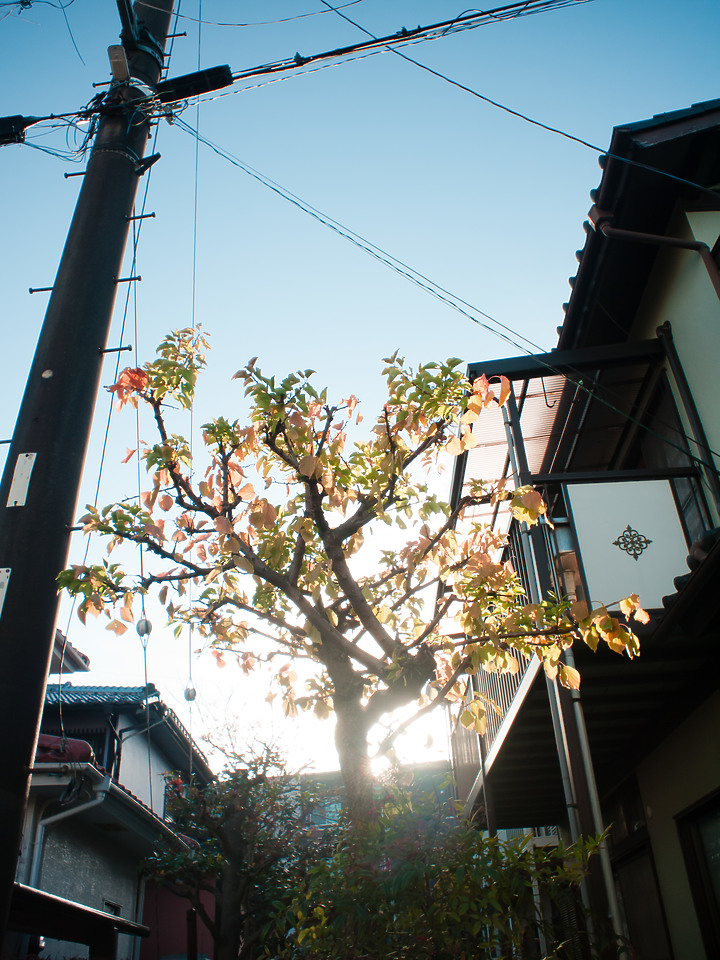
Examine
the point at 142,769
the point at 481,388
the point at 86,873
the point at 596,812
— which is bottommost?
the point at 596,812

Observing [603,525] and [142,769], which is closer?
[603,525]

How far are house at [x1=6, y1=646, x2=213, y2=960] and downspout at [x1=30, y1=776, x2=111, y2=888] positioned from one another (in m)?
0.01

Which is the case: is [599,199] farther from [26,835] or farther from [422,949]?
[26,835]

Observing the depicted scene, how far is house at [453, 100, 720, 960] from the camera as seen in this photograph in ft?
17.8

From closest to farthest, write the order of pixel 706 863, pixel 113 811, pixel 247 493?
pixel 247 493
pixel 706 863
pixel 113 811

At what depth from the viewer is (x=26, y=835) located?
815cm

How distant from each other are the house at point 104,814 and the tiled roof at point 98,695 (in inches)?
0.7

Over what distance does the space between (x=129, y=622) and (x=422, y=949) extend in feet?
7.49

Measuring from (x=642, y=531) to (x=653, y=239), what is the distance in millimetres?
2737

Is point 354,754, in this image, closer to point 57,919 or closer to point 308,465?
point 308,465

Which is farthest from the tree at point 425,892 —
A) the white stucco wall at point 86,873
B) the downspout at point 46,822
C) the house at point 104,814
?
the white stucco wall at point 86,873

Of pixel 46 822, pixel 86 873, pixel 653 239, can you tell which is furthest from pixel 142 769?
pixel 653 239

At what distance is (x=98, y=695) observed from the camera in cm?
1273

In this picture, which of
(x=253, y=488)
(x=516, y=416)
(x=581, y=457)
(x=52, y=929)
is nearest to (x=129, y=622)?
(x=253, y=488)
